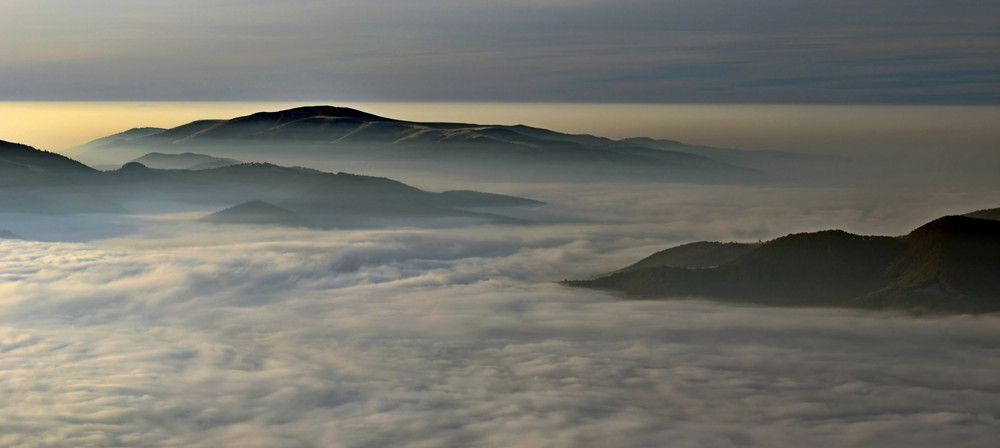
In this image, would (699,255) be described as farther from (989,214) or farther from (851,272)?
(989,214)

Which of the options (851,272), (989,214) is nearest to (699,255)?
(851,272)

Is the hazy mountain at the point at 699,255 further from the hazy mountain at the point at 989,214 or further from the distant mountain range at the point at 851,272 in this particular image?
the hazy mountain at the point at 989,214

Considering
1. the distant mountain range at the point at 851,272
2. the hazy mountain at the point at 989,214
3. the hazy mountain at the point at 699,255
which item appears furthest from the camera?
the hazy mountain at the point at 989,214

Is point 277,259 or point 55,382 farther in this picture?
point 277,259

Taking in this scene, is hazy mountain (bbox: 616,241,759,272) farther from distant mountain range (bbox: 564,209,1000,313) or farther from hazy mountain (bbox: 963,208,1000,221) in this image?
hazy mountain (bbox: 963,208,1000,221)

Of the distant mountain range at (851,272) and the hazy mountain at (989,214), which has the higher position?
the hazy mountain at (989,214)

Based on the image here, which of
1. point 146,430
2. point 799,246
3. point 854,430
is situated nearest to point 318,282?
point 799,246

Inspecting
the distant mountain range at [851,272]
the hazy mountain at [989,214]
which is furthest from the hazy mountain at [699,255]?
the hazy mountain at [989,214]

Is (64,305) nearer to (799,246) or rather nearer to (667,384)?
(667,384)
